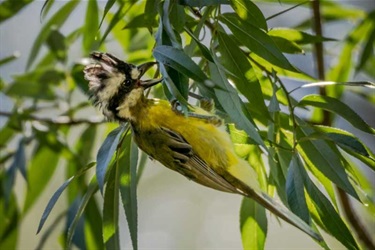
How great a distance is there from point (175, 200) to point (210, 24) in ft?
8.89

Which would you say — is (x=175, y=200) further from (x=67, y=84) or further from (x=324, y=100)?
(x=324, y=100)

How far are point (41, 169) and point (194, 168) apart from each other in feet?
3.46

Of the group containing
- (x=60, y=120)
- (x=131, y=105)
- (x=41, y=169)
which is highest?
(x=131, y=105)

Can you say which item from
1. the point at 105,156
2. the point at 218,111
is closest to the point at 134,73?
the point at 218,111

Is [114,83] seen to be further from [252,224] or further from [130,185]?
[252,224]

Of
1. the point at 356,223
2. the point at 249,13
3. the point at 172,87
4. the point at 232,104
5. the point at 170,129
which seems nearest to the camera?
the point at 172,87

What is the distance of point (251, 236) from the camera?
6.24 feet

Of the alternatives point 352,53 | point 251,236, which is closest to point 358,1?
point 352,53

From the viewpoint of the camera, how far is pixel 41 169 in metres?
2.69

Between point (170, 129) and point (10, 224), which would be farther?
point (10, 224)

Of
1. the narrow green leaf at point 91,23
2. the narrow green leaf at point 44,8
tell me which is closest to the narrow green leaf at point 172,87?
the narrow green leaf at point 44,8

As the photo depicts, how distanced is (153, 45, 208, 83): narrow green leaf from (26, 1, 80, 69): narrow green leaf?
112 centimetres

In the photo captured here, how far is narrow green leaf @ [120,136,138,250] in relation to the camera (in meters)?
1.64

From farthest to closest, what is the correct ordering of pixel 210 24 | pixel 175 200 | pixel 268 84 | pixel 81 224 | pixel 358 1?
pixel 175 200
pixel 358 1
pixel 81 224
pixel 268 84
pixel 210 24
